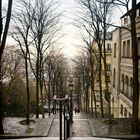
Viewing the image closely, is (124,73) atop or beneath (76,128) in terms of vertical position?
atop

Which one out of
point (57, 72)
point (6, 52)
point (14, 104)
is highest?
point (6, 52)

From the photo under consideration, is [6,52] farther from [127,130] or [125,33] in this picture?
[127,130]

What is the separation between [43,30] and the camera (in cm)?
2434

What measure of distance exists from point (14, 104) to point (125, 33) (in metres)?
21.3

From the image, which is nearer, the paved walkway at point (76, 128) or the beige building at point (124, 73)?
the paved walkway at point (76, 128)

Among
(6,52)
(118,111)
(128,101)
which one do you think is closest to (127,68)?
(128,101)

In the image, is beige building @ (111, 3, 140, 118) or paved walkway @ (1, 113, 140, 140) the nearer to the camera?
paved walkway @ (1, 113, 140, 140)

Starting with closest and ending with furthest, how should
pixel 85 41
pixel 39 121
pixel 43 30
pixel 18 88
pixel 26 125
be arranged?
pixel 26 125 < pixel 39 121 < pixel 43 30 < pixel 85 41 < pixel 18 88

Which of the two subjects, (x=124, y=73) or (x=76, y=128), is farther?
(x=124, y=73)

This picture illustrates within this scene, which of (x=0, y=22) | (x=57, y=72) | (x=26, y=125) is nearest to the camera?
(x=0, y=22)

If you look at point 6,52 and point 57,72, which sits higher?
point 6,52

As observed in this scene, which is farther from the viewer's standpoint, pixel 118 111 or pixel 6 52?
pixel 6 52

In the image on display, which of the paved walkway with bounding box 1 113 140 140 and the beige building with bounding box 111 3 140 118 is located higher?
the beige building with bounding box 111 3 140 118

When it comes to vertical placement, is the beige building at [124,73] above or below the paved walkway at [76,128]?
above
